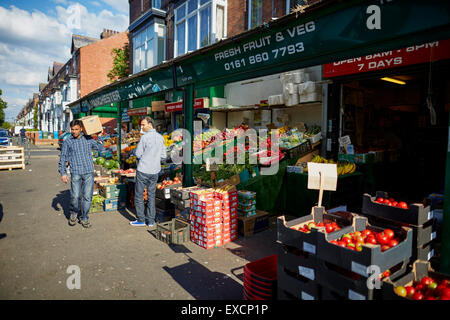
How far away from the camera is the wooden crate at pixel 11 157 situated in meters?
13.6

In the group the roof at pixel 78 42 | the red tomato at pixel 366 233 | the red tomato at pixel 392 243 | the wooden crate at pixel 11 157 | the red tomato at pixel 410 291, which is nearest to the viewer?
the red tomato at pixel 410 291

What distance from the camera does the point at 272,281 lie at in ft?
9.58

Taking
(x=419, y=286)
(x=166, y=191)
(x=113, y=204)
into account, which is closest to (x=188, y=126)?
(x=166, y=191)

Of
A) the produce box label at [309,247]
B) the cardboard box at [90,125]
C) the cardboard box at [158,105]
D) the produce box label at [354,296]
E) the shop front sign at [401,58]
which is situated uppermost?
the cardboard box at [158,105]

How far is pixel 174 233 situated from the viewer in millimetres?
4961

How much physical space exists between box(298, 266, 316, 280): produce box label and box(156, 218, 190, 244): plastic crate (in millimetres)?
2799

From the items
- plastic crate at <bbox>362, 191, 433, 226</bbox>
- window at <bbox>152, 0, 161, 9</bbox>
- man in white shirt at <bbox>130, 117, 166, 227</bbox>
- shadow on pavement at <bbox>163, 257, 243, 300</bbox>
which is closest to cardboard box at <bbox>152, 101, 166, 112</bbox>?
window at <bbox>152, 0, 161, 9</bbox>

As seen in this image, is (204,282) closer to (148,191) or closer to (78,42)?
(148,191)

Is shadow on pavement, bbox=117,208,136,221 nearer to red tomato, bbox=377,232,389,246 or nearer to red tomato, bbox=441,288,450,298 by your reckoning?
red tomato, bbox=377,232,389,246

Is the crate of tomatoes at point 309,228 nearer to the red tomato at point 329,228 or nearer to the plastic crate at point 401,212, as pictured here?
the red tomato at point 329,228

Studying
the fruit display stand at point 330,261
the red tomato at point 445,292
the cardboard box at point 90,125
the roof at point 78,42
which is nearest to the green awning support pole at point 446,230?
the fruit display stand at point 330,261

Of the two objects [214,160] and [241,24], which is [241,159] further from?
[241,24]

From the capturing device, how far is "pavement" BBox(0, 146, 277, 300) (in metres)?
3.48

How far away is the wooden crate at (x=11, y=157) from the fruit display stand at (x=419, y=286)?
1628 cm
